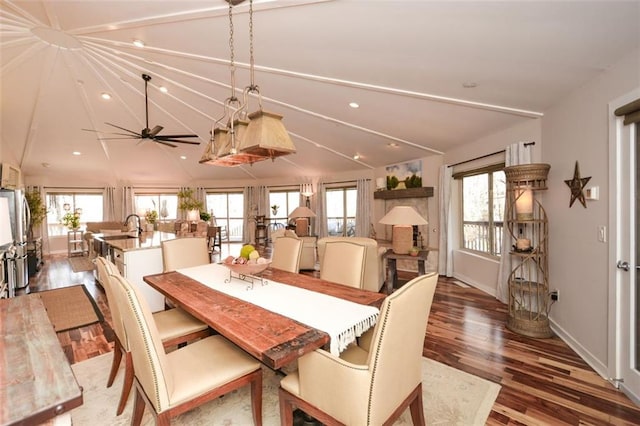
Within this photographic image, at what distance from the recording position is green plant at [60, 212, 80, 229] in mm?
8062

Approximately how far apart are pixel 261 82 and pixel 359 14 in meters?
2.11

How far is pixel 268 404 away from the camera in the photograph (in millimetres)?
2025

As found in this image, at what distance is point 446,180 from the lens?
17.8ft

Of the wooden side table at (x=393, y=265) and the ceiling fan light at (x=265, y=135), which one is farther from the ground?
the ceiling fan light at (x=265, y=135)

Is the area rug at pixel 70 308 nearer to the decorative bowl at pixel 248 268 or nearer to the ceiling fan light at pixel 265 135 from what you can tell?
the decorative bowl at pixel 248 268

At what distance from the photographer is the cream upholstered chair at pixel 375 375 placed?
4.15ft

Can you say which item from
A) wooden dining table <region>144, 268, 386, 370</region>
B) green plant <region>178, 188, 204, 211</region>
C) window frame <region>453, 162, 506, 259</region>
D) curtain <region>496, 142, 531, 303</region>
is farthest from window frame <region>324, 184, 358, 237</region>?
wooden dining table <region>144, 268, 386, 370</region>

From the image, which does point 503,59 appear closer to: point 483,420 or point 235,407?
point 483,420

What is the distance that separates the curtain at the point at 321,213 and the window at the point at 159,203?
17.0ft

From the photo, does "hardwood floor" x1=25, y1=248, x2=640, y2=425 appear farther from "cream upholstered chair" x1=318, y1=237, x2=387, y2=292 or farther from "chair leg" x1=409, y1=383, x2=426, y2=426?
"cream upholstered chair" x1=318, y1=237, x2=387, y2=292

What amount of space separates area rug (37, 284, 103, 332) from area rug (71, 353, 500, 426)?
1.42 m

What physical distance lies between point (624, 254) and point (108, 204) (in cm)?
1147

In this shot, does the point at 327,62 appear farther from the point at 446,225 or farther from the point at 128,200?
the point at 128,200

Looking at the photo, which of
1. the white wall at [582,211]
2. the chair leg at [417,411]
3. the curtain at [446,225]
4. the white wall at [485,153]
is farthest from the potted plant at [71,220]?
the white wall at [582,211]
